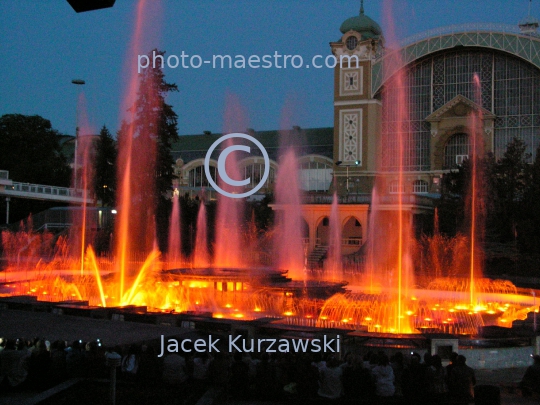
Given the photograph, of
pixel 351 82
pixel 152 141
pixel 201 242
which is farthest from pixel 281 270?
pixel 351 82

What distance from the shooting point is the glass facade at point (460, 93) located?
143 feet

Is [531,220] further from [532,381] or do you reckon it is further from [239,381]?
[239,381]

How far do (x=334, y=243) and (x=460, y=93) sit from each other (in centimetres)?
1494

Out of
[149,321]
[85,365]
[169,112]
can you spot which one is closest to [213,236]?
[169,112]

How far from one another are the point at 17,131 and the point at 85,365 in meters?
49.1

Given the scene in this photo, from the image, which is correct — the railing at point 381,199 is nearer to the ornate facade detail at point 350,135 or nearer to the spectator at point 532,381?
the ornate facade detail at point 350,135

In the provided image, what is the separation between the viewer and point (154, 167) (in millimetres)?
38500

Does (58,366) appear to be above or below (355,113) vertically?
below

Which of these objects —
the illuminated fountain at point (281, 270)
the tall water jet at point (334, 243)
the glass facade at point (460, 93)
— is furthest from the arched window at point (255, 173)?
the tall water jet at point (334, 243)

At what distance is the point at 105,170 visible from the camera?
47.3 metres

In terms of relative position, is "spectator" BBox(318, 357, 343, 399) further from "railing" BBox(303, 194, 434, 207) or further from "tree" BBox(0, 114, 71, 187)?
"tree" BBox(0, 114, 71, 187)

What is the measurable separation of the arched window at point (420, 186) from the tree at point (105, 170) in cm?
2048

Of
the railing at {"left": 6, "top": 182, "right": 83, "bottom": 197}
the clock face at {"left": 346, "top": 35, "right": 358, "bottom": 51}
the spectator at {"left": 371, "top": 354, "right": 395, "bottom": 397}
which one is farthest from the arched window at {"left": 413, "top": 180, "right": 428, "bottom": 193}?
the spectator at {"left": 371, "top": 354, "right": 395, "bottom": 397}

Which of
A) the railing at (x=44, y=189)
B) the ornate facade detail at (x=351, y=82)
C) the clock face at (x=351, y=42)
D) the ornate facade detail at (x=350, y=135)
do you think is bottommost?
the railing at (x=44, y=189)
